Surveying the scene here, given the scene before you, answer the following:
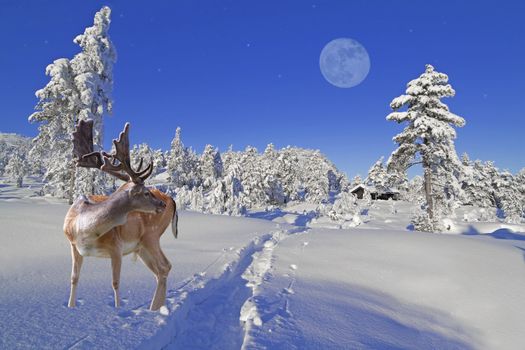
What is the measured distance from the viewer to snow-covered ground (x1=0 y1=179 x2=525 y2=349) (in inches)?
131

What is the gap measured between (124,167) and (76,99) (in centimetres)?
1980

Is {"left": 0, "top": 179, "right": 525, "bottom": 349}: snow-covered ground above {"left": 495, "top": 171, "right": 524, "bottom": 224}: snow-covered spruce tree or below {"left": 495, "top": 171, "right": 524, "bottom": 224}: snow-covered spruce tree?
below

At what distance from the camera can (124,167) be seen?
315cm

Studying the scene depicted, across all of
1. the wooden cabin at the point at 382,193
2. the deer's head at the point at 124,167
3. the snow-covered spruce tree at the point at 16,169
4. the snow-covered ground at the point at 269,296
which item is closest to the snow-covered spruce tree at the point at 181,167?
the wooden cabin at the point at 382,193

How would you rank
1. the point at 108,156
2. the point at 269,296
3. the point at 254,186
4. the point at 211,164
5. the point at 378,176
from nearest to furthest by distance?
the point at 108,156 → the point at 269,296 → the point at 254,186 → the point at 378,176 → the point at 211,164

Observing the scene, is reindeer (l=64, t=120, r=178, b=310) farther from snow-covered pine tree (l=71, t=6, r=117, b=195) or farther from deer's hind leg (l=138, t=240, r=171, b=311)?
snow-covered pine tree (l=71, t=6, r=117, b=195)

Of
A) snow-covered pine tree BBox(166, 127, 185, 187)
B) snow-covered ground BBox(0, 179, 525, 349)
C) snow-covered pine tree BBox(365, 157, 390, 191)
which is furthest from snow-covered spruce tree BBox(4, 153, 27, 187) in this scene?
snow-covered ground BBox(0, 179, 525, 349)

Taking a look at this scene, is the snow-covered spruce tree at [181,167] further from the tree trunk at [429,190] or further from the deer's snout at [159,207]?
the deer's snout at [159,207]

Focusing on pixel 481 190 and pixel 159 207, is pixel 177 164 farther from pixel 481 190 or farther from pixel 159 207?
pixel 159 207

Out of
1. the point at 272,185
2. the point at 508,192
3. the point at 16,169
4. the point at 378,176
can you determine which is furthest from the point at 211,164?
the point at 508,192

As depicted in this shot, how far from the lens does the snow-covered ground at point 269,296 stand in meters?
3.32

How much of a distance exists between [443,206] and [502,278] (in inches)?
798

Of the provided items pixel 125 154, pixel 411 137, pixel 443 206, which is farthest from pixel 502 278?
pixel 443 206

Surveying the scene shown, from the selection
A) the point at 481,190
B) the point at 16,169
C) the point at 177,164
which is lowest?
the point at 16,169
